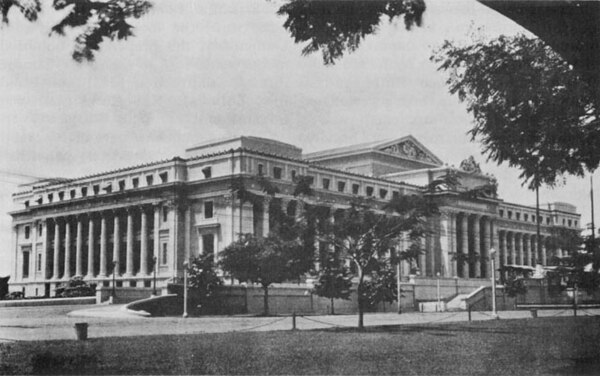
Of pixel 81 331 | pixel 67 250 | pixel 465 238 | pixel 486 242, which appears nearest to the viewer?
pixel 81 331

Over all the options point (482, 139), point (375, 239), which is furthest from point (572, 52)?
point (375, 239)

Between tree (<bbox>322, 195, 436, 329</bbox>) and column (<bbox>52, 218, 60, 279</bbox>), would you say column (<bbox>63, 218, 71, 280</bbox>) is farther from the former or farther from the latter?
tree (<bbox>322, 195, 436, 329</bbox>)

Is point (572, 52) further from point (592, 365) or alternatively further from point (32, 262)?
point (32, 262)

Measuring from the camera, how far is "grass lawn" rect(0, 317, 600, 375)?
33.2ft

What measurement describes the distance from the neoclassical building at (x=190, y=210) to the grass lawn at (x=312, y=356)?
35761 millimetres

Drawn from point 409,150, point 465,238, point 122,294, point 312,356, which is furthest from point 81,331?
point 465,238

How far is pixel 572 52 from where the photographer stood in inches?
310

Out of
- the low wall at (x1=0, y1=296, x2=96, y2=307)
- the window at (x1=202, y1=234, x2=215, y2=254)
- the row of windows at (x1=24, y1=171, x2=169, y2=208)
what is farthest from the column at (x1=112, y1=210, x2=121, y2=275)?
the low wall at (x1=0, y1=296, x2=96, y2=307)

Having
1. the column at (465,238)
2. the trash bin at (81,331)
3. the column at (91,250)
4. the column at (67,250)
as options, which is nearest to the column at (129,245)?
the column at (91,250)

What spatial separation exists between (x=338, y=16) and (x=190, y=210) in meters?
57.2

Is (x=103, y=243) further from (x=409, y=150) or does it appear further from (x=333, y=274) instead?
(x=333, y=274)

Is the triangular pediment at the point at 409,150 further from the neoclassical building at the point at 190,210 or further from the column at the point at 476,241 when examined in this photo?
the column at the point at 476,241

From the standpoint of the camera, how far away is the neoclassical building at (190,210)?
58844mm

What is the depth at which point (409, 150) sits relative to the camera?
8050 cm
